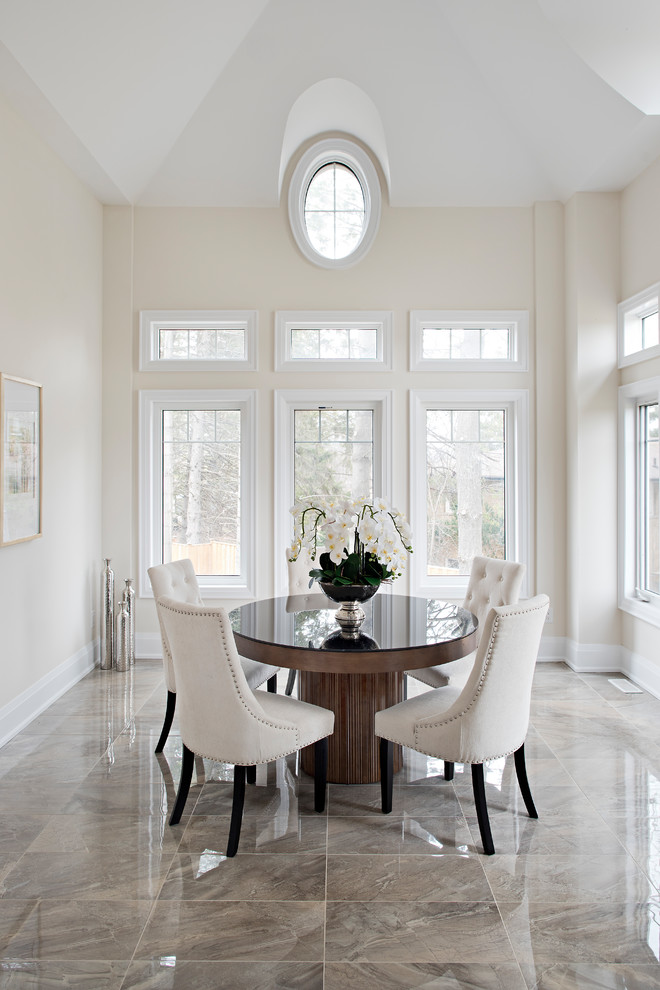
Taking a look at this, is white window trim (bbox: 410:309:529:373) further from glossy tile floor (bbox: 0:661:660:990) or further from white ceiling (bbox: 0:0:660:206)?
glossy tile floor (bbox: 0:661:660:990)

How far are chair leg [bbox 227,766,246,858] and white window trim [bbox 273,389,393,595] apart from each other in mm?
2551

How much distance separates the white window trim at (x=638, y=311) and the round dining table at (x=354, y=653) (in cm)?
215

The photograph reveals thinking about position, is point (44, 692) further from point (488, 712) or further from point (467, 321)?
point (467, 321)

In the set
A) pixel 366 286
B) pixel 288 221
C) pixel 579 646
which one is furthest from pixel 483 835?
pixel 288 221

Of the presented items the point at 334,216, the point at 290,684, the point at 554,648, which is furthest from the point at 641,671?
the point at 334,216

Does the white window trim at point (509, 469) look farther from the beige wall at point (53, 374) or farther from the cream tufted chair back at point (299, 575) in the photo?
the beige wall at point (53, 374)

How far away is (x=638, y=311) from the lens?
4.39m

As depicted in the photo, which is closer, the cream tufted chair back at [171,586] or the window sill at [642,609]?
the cream tufted chair back at [171,586]

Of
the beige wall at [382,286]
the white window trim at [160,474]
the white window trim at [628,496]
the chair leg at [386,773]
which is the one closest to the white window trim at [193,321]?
the beige wall at [382,286]

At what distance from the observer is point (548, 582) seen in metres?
4.88

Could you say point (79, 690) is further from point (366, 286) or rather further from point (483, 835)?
point (366, 286)

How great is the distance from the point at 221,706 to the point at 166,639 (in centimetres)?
75

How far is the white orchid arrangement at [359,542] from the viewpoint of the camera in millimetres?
2775

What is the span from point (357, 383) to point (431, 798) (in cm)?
299
